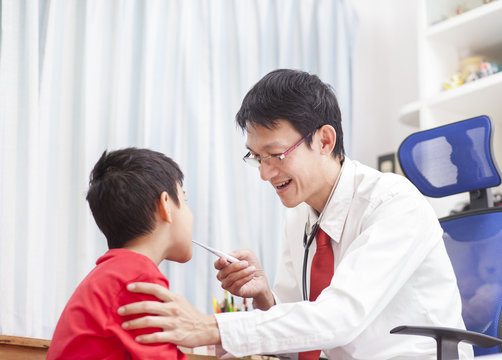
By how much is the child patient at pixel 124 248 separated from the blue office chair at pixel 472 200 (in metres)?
0.85

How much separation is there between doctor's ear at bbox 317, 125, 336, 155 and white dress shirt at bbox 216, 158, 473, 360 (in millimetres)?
80

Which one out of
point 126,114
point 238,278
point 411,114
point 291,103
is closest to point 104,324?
point 238,278

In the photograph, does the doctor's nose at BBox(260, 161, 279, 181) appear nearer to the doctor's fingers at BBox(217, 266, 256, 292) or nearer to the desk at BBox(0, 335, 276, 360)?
the doctor's fingers at BBox(217, 266, 256, 292)

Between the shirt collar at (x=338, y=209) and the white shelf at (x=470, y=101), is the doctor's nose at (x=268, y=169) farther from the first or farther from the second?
the white shelf at (x=470, y=101)

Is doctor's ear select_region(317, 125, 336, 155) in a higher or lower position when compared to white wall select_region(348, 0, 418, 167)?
lower

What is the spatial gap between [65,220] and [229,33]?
1.19 metres

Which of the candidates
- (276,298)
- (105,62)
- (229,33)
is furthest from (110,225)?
(229,33)

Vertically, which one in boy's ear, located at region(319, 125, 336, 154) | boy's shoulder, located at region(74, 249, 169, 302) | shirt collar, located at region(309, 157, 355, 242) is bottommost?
boy's shoulder, located at region(74, 249, 169, 302)

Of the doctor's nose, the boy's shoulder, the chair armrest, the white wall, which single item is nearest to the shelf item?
the white wall

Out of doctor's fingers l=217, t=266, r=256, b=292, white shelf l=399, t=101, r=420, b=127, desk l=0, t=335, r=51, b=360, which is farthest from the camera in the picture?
white shelf l=399, t=101, r=420, b=127

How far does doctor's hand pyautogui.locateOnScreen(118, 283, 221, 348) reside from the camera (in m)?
1.02

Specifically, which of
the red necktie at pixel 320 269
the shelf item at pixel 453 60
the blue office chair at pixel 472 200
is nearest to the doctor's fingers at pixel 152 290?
the red necktie at pixel 320 269

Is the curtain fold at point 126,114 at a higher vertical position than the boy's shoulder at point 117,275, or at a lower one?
higher

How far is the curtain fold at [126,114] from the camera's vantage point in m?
1.90
